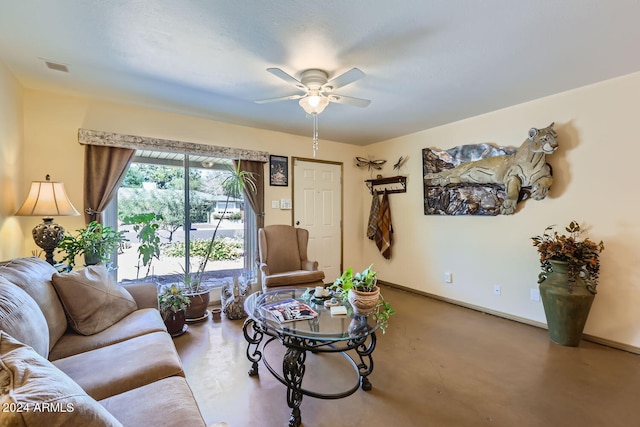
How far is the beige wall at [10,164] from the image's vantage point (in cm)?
219

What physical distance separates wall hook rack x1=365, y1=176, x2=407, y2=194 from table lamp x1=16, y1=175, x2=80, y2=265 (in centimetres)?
387

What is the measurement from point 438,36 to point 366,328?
6.46ft

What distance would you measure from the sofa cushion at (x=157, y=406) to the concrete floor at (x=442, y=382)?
0.63 metres

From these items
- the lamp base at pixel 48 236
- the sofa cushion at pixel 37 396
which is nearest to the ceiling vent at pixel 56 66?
the lamp base at pixel 48 236

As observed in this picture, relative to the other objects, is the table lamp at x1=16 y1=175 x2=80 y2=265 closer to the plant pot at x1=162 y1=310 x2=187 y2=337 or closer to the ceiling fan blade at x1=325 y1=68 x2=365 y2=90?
the plant pot at x1=162 y1=310 x2=187 y2=337

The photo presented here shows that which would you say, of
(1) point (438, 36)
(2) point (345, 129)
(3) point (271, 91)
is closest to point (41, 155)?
(3) point (271, 91)

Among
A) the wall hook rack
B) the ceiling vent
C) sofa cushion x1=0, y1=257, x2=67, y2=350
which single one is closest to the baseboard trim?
the wall hook rack

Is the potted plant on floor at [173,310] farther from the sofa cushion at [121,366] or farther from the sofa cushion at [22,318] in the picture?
the sofa cushion at [22,318]

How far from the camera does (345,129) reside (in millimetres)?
3984

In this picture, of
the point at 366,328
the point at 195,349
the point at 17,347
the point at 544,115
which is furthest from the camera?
the point at 544,115

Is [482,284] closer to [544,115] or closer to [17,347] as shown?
[544,115]

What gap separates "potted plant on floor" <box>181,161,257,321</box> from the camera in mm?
3074

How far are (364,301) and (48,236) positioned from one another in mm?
2569

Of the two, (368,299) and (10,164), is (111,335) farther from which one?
(10,164)
